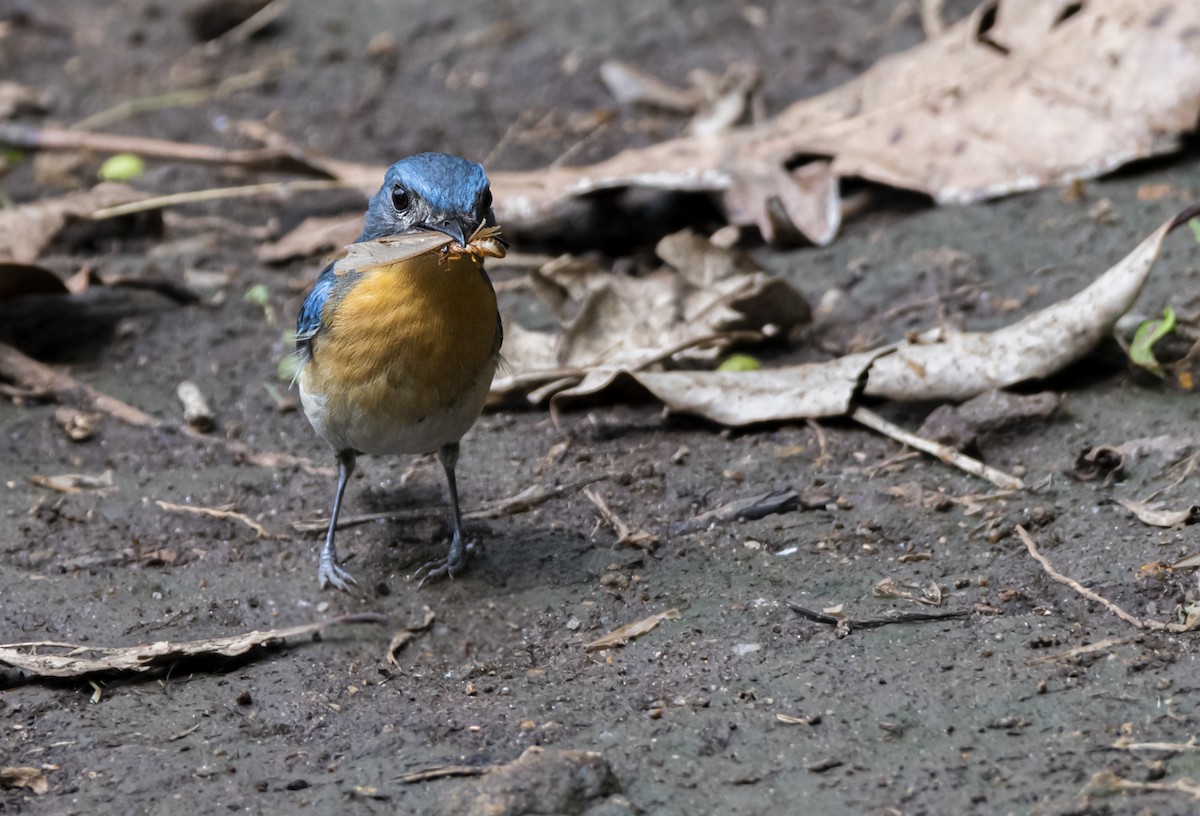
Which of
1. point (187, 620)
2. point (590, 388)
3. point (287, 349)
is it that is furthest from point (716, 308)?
point (187, 620)

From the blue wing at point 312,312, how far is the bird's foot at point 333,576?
30.6 inches

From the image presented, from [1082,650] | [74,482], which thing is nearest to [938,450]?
[1082,650]

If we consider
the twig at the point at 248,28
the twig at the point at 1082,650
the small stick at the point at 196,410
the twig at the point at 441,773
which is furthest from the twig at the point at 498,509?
the twig at the point at 248,28

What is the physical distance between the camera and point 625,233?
7.22 metres

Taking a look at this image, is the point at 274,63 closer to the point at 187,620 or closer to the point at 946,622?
the point at 187,620

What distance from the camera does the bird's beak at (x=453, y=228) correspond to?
4.25 m

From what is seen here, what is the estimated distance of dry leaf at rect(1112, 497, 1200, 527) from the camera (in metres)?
4.15

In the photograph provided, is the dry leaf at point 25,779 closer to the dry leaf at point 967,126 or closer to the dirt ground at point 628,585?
the dirt ground at point 628,585

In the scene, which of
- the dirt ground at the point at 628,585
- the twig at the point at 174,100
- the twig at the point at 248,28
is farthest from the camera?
the twig at the point at 248,28

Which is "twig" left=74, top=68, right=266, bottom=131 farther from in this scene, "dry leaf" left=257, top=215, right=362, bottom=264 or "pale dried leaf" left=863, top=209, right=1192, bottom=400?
"pale dried leaf" left=863, top=209, right=1192, bottom=400

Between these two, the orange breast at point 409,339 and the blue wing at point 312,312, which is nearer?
the orange breast at point 409,339

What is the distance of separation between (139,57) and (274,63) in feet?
3.39

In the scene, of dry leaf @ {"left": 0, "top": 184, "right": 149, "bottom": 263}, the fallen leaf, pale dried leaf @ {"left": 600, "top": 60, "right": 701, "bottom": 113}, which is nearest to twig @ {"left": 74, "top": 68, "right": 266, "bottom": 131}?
dry leaf @ {"left": 0, "top": 184, "right": 149, "bottom": 263}

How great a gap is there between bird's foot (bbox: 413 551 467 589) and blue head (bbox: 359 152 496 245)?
1197 mm
